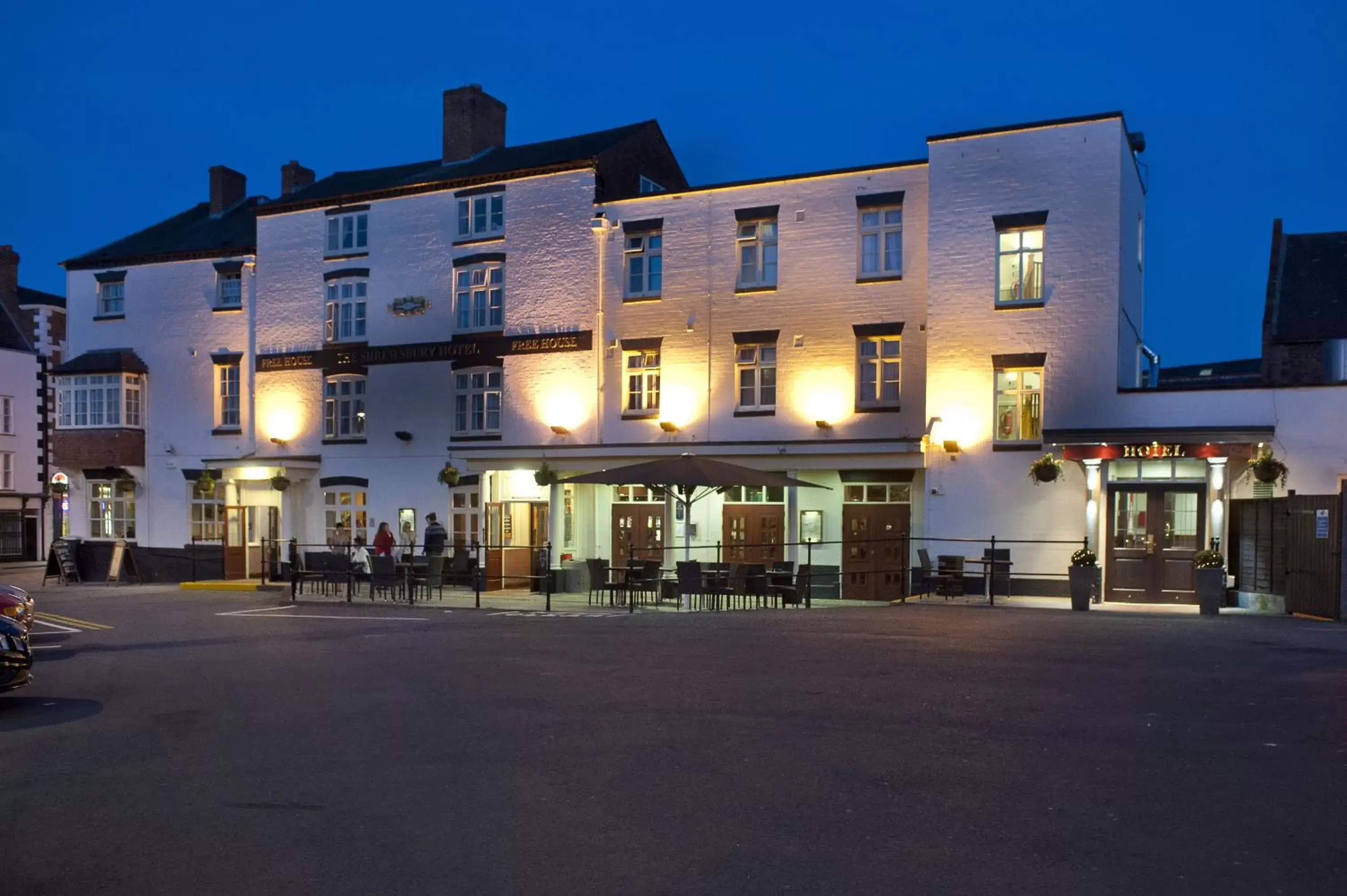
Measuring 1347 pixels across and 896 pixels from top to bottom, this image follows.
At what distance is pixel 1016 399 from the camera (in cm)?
2495

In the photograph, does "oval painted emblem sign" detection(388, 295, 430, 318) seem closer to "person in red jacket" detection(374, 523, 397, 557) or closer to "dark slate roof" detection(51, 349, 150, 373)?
"person in red jacket" detection(374, 523, 397, 557)

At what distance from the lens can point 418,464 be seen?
32312mm

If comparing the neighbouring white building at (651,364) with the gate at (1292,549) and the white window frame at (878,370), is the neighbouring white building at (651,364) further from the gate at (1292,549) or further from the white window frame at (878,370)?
the gate at (1292,549)

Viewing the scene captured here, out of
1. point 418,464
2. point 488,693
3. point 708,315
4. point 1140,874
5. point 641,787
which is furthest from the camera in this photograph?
point 418,464

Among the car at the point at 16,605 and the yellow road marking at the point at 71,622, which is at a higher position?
the car at the point at 16,605

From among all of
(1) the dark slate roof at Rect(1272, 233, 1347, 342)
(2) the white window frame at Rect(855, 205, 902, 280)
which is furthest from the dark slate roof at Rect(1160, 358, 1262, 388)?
(2) the white window frame at Rect(855, 205, 902, 280)

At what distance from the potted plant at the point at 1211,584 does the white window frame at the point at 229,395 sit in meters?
26.3

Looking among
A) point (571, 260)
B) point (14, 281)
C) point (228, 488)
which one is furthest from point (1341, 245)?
point (14, 281)

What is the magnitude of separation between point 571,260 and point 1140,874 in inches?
1011

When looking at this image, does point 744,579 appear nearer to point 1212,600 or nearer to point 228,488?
point 1212,600

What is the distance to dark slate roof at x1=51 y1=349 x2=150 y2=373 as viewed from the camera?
36.1 meters

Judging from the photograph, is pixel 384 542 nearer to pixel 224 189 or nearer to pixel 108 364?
pixel 108 364

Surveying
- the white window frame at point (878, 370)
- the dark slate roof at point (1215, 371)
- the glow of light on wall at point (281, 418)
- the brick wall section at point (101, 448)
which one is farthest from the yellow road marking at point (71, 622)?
the dark slate roof at point (1215, 371)

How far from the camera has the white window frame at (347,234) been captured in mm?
33531
